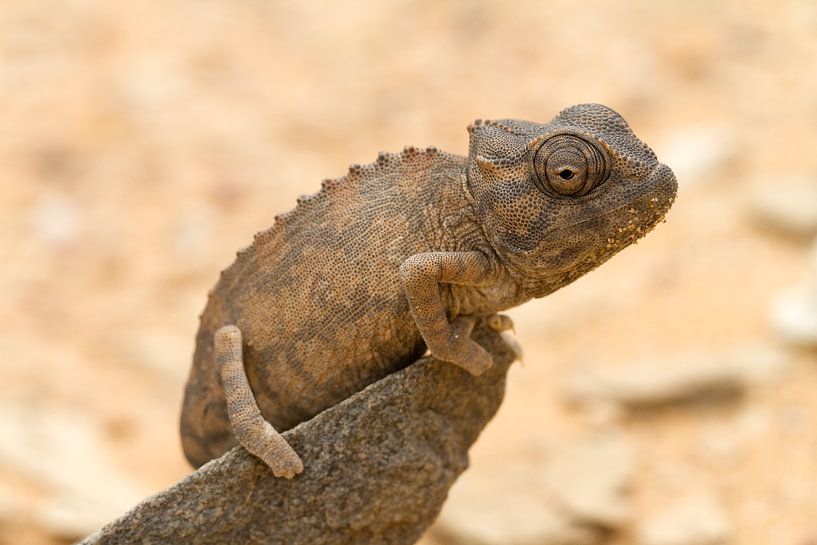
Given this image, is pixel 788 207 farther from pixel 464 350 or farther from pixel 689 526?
pixel 464 350

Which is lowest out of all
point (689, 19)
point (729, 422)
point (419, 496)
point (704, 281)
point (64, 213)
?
point (419, 496)

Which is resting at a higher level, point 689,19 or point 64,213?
point 689,19

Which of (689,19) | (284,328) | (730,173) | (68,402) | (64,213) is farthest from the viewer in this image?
(689,19)

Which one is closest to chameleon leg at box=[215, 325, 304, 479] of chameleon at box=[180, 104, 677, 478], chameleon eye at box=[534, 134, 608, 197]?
chameleon at box=[180, 104, 677, 478]

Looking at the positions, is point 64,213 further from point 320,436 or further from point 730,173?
point 320,436

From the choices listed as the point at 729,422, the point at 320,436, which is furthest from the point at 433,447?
the point at 729,422
